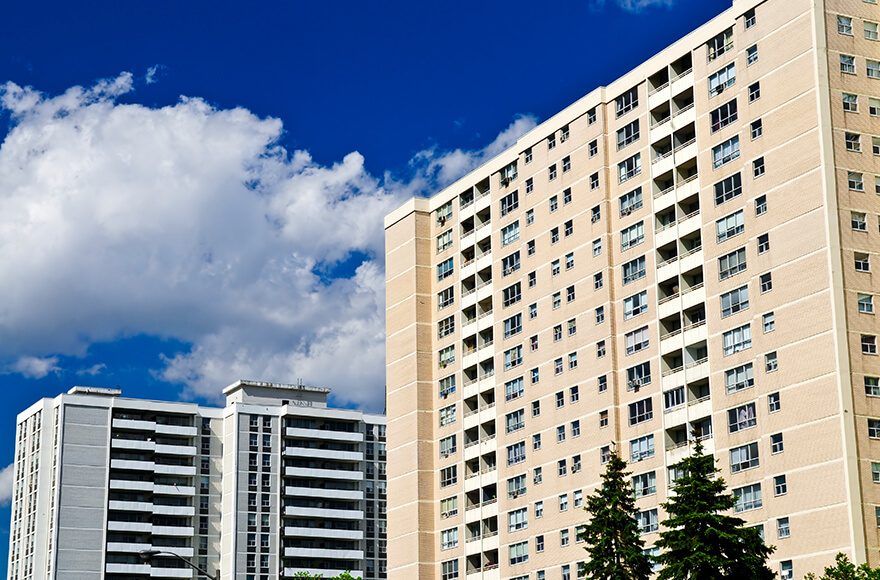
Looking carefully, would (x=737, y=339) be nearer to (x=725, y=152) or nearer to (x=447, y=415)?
(x=725, y=152)

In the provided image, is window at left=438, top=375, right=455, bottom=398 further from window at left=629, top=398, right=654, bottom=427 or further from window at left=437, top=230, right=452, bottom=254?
window at left=629, top=398, right=654, bottom=427

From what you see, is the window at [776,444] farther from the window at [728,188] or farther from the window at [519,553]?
the window at [519,553]

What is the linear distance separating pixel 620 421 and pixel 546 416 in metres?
7.67

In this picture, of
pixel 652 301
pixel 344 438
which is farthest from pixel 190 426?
pixel 652 301

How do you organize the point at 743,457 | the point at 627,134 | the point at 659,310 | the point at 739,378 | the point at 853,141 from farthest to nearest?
the point at 627,134
the point at 659,310
the point at 739,378
the point at 743,457
the point at 853,141

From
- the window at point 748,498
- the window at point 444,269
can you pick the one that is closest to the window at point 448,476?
the window at point 444,269

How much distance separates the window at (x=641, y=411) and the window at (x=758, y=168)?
16205 millimetres

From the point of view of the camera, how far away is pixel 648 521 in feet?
285

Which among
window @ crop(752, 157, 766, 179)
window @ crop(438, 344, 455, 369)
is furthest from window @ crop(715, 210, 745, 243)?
window @ crop(438, 344, 455, 369)

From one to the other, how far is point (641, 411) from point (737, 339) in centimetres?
1003

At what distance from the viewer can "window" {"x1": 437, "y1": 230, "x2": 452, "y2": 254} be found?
113150 mm

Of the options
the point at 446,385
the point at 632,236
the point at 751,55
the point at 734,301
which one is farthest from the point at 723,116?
the point at 446,385

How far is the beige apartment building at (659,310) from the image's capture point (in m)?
77.0

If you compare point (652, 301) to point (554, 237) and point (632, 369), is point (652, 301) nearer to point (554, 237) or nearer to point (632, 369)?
point (632, 369)
